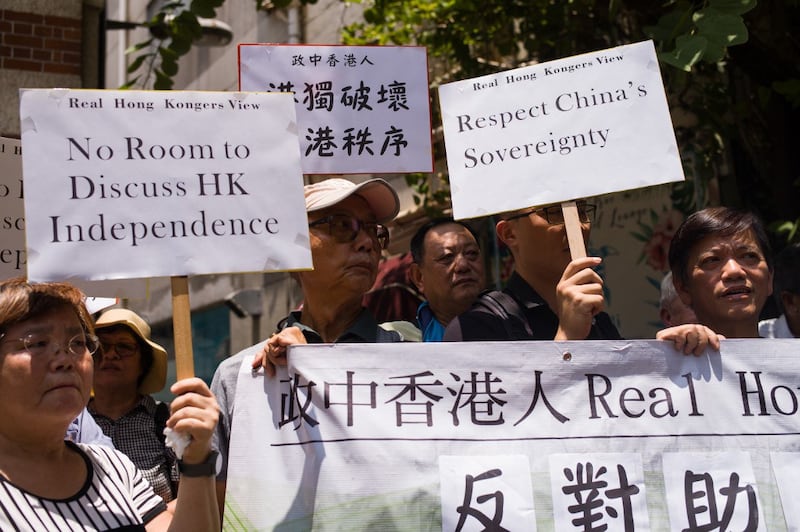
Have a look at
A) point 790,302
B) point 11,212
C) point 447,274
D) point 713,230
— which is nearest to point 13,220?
point 11,212

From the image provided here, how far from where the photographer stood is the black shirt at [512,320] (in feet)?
9.42

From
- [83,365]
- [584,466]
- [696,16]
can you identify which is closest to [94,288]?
[83,365]

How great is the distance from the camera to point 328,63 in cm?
341

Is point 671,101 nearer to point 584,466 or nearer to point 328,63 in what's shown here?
point 328,63

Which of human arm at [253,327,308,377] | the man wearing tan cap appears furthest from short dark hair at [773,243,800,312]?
human arm at [253,327,308,377]

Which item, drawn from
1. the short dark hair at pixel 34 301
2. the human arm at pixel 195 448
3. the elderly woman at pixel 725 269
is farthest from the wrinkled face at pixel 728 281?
the short dark hair at pixel 34 301

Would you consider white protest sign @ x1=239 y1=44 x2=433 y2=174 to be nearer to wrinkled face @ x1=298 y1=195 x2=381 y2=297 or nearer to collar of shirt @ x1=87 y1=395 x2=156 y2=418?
wrinkled face @ x1=298 y1=195 x2=381 y2=297

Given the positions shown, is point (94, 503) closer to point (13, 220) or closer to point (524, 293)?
point (13, 220)

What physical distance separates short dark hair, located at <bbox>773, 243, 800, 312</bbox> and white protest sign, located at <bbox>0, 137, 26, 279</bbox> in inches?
110

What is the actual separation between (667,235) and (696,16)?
339 centimetres

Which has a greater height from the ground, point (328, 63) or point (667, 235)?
point (667, 235)

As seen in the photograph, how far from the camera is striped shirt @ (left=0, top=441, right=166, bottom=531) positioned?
2.22 meters

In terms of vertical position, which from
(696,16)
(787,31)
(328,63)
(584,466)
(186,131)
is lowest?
(584,466)

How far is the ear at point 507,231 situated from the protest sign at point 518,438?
0.60 m
